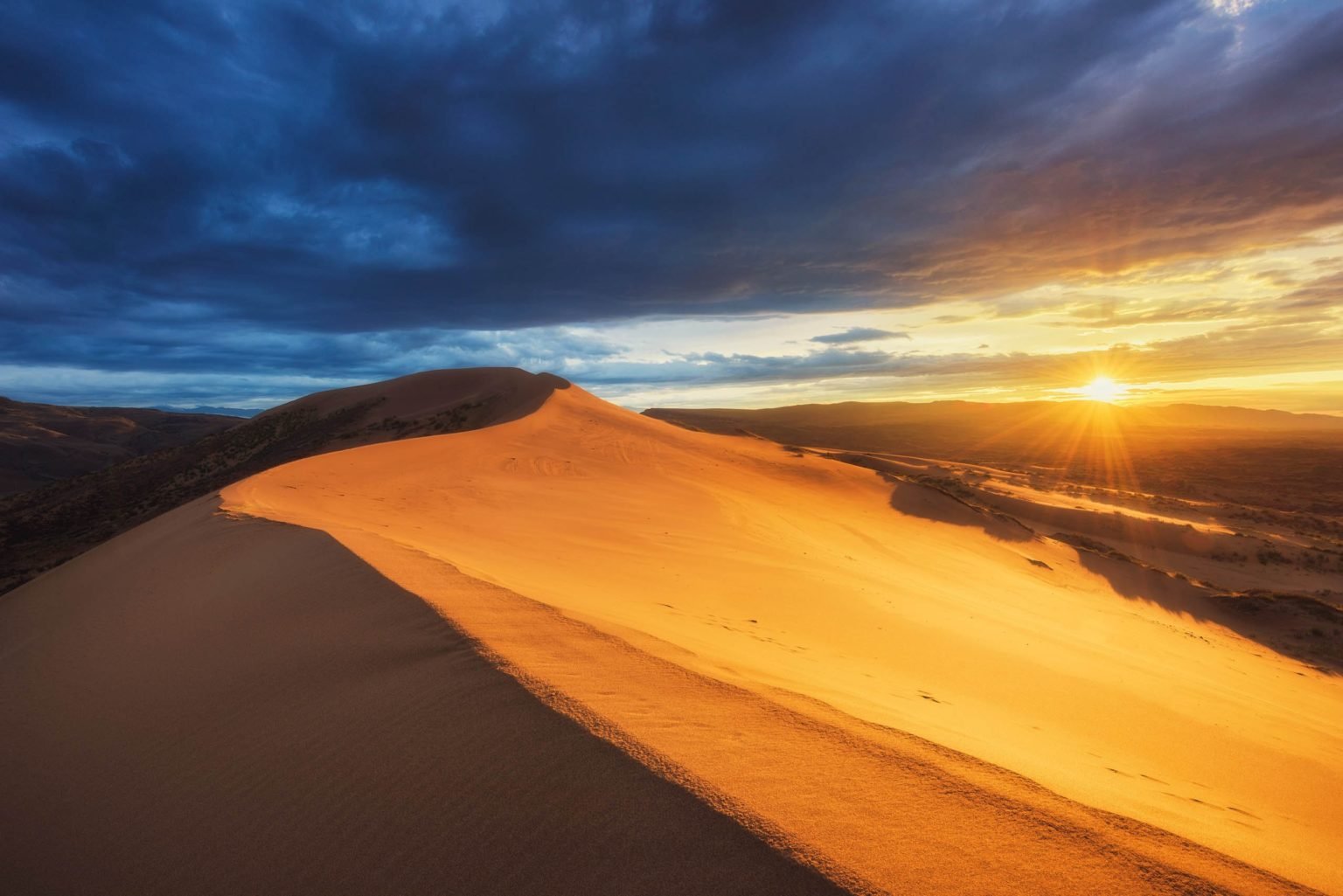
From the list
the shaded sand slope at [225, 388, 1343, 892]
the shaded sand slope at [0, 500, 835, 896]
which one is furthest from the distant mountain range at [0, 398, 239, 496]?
the shaded sand slope at [0, 500, 835, 896]

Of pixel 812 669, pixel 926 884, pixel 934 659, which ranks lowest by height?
pixel 934 659

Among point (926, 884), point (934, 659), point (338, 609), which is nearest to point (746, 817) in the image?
point (926, 884)

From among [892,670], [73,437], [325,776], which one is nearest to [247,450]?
[325,776]

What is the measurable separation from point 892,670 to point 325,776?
13.5ft

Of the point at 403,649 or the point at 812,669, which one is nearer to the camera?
the point at 403,649

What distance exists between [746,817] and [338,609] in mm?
3625

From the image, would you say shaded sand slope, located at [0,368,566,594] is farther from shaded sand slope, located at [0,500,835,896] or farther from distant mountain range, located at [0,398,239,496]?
shaded sand slope, located at [0,500,835,896]

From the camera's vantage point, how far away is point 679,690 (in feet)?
9.75

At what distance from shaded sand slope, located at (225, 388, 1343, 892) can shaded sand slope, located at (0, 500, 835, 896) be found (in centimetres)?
25

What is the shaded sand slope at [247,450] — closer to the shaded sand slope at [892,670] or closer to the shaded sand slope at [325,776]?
the shaded sand slope at [892,670]

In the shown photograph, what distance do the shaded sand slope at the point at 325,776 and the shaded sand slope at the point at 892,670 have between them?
0.84 ft

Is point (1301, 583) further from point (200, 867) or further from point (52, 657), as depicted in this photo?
point (52, 657)

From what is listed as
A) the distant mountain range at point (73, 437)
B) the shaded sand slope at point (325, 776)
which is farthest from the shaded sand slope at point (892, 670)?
the distant mountain range at point (73, 437)

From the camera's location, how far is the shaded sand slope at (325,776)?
195 cm
